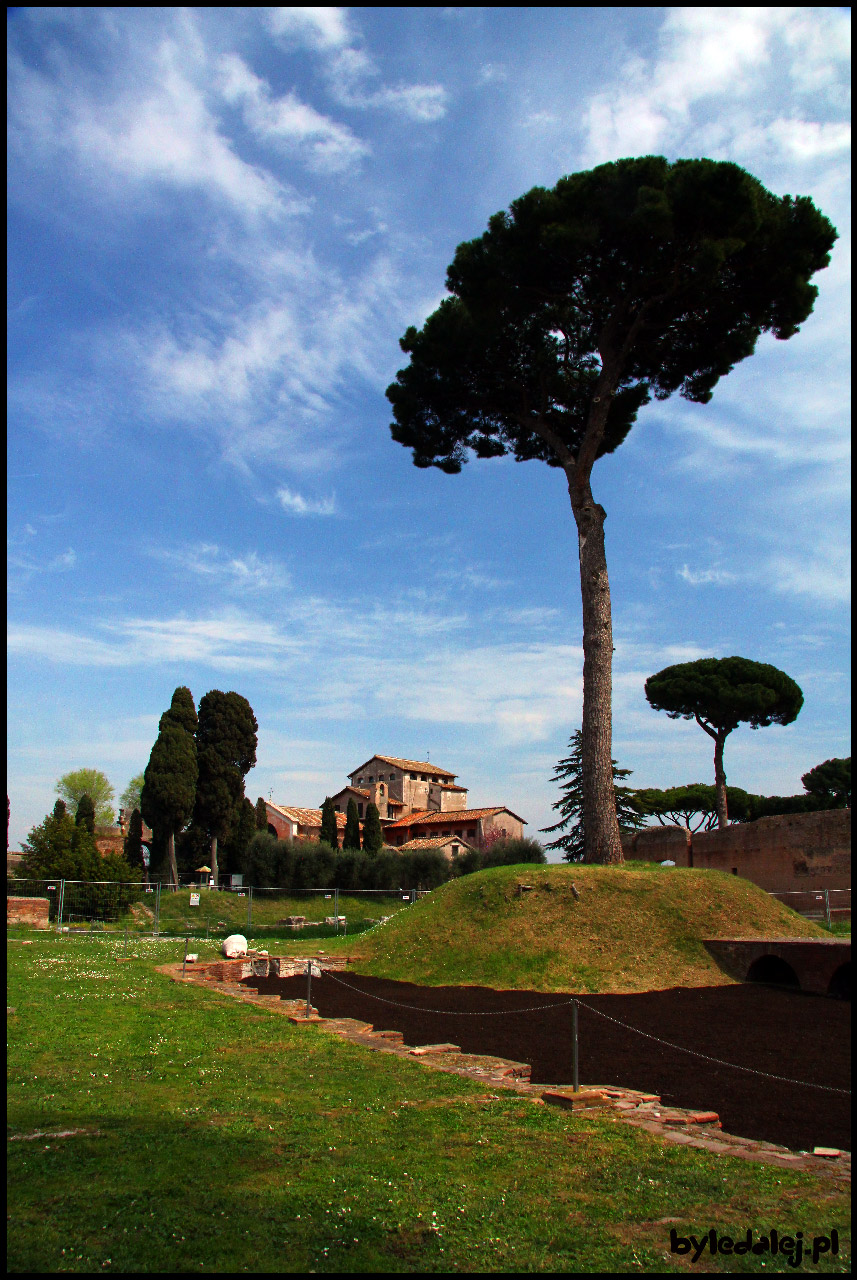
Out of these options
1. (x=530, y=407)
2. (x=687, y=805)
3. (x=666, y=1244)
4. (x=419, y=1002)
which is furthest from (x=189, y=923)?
(x=687, y=805)

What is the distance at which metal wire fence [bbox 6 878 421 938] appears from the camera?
23297 millimetres

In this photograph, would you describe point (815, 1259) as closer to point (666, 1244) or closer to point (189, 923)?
point (666, 1244)

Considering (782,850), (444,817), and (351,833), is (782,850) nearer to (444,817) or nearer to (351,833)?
(351,833)

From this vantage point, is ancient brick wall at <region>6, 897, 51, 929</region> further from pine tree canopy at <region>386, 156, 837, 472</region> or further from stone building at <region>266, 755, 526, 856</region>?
stone building at <region>266, 755, 526, 856</region>

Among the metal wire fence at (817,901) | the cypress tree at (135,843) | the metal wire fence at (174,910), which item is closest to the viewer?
the metal wire fence at (817,901)

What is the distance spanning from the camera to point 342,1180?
13.7 ft

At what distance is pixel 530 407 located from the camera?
73.3 ft

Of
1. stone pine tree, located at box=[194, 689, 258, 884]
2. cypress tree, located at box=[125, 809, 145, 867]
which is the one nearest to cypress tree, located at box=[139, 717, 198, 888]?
stone pine tree, located at box=[194, 689, 258, 884]

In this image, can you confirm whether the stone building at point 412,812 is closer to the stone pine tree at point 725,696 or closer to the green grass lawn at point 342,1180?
the stone pine tree at point 725,696

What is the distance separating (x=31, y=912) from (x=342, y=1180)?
68.0 feet

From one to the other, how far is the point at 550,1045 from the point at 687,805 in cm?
4551

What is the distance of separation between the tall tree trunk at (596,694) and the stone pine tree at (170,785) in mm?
23648
